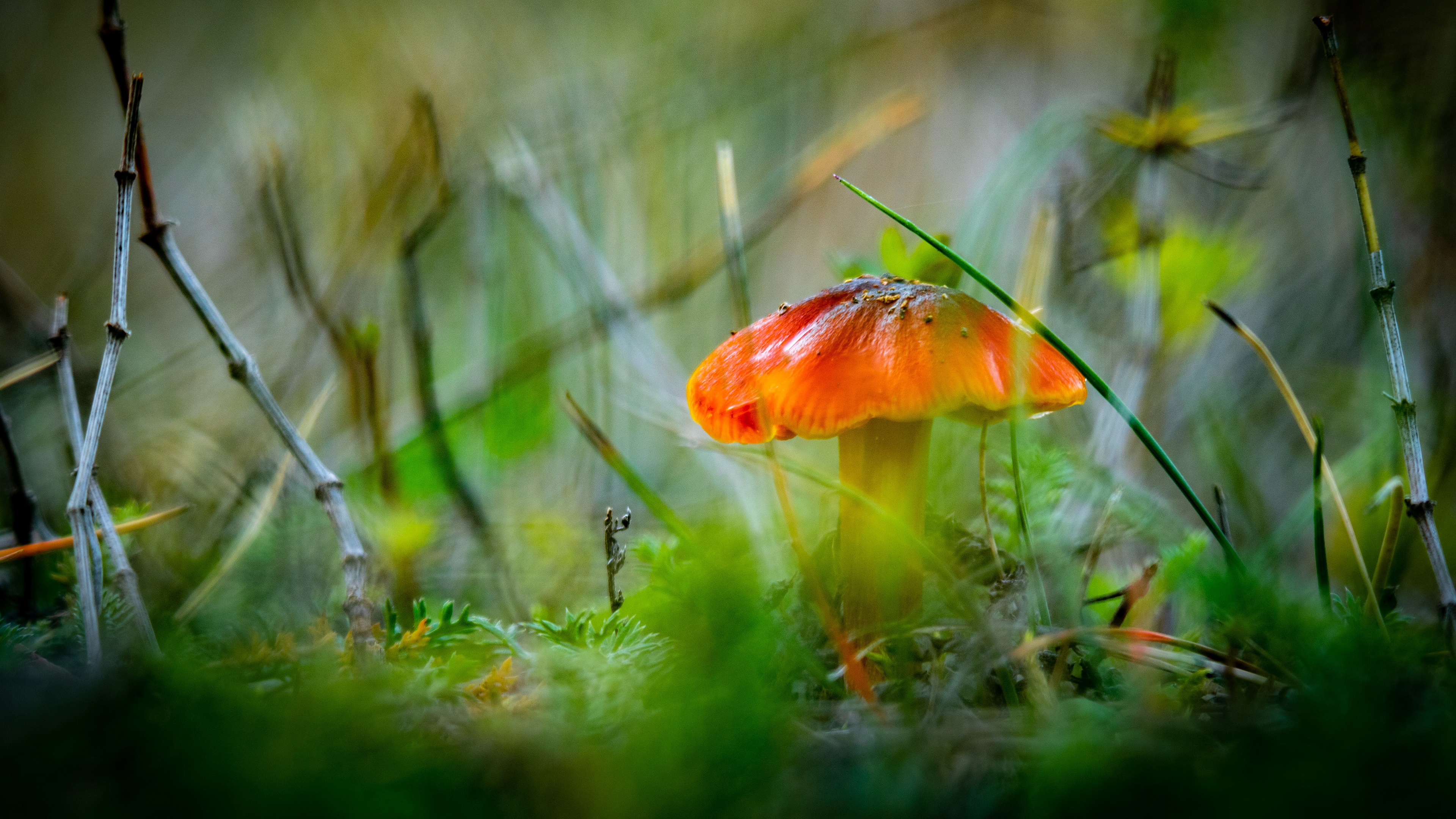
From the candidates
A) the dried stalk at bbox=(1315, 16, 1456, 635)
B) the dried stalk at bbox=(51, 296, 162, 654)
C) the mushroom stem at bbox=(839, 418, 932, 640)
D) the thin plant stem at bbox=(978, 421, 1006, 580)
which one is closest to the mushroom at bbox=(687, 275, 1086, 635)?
the mushroom stem at bbox=(839, 418, 932, 640)

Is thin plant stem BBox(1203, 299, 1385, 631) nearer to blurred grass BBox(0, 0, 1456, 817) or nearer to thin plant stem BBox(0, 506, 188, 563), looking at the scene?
blurred grass BBox(0, 0, 1456, 817)

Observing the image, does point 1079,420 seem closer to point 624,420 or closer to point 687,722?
point 624,420

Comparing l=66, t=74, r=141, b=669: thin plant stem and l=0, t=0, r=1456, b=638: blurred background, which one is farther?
l=0, t=0, r=1456, b=638: blurred background

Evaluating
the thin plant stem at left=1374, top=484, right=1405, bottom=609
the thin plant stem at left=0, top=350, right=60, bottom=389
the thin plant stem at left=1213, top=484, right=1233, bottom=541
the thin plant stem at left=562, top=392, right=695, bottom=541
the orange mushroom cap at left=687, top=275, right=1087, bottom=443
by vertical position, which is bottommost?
the thin plant stem at left=1374, top=484, right=1405, bottom=609

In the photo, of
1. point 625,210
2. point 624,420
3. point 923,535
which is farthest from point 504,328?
point 923,535

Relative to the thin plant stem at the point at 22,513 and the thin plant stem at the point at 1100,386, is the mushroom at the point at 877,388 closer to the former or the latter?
the thin plant stem at the point at 1100,386

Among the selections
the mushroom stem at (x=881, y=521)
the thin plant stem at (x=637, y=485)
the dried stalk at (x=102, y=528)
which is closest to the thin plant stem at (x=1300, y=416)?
the mushroom stem at (x=881, y=521)

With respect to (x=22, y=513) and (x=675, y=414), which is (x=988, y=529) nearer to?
(x=675, y=414)
